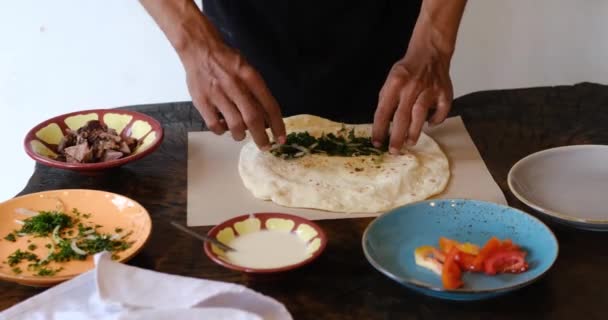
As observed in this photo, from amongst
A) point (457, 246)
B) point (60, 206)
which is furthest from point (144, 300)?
point (457, 246)

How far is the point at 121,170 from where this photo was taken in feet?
6.18

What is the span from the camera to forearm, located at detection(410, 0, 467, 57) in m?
1.99

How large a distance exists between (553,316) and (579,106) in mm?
1067

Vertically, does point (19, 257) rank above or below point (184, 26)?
below

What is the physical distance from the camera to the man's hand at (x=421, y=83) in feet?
6.16

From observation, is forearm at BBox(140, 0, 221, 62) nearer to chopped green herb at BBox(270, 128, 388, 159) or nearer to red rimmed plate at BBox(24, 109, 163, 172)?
red rimmed plate at BBox(24, 109, 163, 172)

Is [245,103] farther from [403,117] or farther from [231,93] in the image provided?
[403,117]

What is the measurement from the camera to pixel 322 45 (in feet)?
7.20

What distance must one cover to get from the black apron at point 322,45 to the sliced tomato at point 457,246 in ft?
2.51

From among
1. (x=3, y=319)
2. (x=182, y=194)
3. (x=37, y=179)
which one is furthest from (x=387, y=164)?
(x=3, y=319)

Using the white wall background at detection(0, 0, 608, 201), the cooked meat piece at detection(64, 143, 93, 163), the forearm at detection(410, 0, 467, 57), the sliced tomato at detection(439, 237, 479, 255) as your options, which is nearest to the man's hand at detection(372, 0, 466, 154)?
the forearm at detection(410, 0, 467, 57)

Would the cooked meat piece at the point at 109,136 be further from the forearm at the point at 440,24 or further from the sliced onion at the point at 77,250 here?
the forearm at the point at 440,24

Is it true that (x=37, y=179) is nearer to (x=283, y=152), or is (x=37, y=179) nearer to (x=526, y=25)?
(x=283, y=152)

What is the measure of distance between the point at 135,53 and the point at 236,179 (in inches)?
62.4
